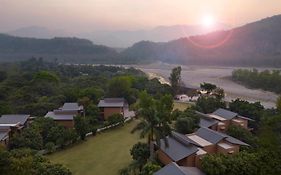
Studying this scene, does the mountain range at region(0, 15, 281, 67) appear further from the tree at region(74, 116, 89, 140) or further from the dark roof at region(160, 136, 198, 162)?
the dark roof at region(160, 136, 198, 162)

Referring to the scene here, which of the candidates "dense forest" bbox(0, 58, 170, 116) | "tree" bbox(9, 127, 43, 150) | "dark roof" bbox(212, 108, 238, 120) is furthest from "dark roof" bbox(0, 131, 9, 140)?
"dark roof" bbox(212, 108, 238, 120)

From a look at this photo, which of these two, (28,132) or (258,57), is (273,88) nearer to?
(28,132)

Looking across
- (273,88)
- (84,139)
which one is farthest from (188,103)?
(273,88)

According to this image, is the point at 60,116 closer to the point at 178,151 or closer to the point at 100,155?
the point at 100,155

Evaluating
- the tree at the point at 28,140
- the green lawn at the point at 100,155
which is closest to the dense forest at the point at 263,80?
the green lawn at the point at 100,155

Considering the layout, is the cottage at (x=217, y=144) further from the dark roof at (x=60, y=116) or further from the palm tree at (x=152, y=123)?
the dark roof at (x=60, y=116)

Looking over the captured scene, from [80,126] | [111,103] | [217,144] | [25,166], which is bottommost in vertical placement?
[80,126]

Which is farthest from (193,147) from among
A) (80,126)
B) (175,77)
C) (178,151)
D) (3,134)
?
(175,77)
